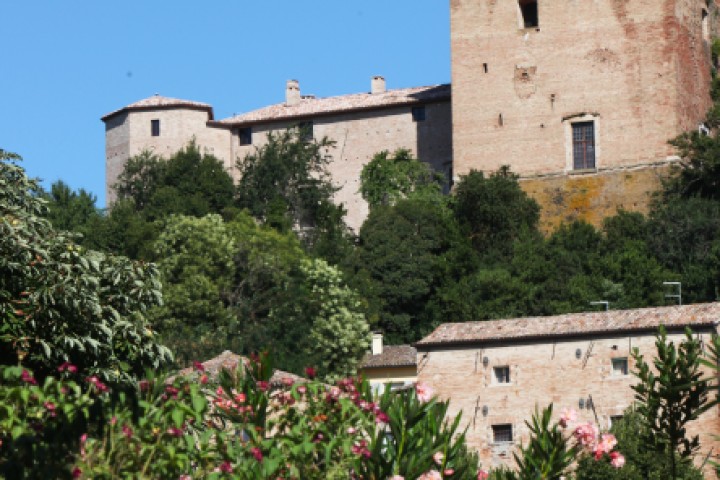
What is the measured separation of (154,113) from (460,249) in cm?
1889

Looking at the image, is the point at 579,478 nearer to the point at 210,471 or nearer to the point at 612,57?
the point at 210,471

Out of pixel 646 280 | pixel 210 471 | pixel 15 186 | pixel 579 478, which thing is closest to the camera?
pixel 210 471

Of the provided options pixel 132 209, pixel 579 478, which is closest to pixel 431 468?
pixel 579 478

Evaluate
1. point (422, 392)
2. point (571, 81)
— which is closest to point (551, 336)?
point (571, 81)

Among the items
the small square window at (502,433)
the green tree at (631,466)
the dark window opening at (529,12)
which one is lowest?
the small square window at (502,433)

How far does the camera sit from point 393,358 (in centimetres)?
5216

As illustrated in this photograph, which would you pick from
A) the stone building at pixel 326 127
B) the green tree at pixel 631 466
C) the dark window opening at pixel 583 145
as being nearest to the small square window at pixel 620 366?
the green tree at pixel 631 466

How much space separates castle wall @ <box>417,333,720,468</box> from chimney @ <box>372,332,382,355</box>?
581 inches

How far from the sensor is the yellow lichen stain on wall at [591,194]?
192 feet

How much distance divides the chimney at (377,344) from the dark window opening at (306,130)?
1634 cm

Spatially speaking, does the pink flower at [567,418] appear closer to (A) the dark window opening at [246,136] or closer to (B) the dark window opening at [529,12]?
(B) the dark window opening at [529,12]

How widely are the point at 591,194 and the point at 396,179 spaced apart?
8.63 meters

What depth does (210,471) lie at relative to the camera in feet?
44.3

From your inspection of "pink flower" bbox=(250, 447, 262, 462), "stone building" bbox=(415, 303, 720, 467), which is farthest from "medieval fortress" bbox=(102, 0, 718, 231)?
"pink flower" bbox=(250, 447, 262, 462)
